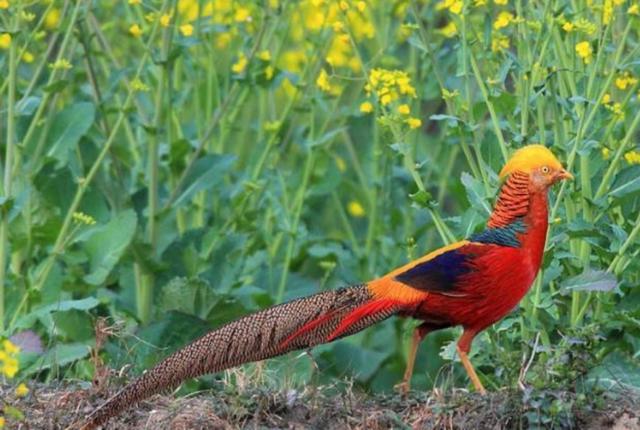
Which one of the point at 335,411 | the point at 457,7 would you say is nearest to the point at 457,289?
the point at 335,411

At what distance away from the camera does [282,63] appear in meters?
11.7

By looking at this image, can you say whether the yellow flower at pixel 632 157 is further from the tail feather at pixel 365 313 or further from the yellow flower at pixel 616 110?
the tail feather at pixel 365 313

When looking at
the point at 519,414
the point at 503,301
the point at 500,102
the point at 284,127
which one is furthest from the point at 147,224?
the point at 519,414

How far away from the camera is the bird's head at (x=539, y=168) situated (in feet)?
20.6

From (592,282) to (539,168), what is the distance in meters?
0.82

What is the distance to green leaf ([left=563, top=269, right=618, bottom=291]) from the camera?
268 inches

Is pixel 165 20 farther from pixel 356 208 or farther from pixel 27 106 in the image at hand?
pixel 356 208

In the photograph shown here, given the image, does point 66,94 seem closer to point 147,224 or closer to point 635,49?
point 147,224

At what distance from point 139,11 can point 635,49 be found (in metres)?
2.86

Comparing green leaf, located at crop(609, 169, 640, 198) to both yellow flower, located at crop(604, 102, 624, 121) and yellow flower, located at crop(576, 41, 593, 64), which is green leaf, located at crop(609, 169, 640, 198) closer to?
yellow flower, located at crop(604, 102, 624, 121)

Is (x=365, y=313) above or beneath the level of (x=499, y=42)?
beneath

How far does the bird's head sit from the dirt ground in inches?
35.1

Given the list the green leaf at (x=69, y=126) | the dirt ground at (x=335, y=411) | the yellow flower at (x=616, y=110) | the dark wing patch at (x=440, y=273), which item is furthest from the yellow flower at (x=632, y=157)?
the green leaf at (x=69, y=126)

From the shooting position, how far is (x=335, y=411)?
6.00 m
